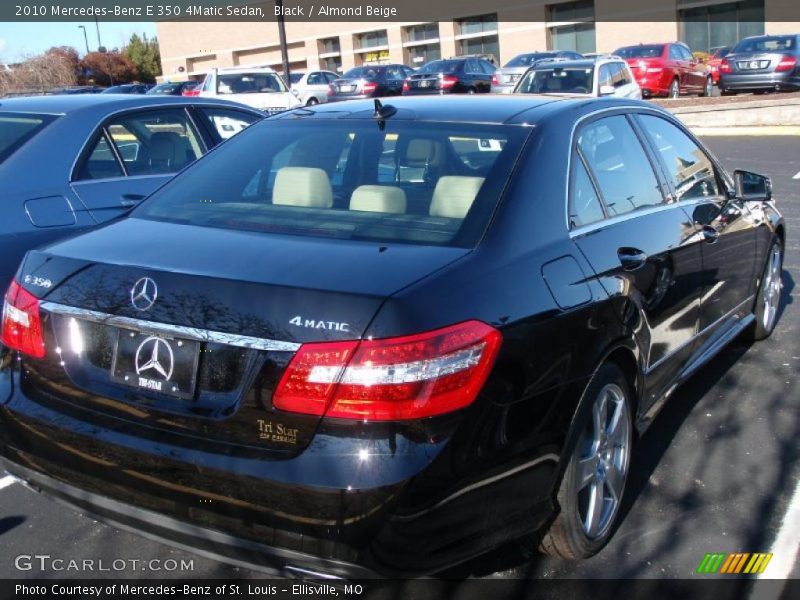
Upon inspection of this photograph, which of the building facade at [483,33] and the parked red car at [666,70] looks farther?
the building facade at [483,33]

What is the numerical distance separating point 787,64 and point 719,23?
21.0 m

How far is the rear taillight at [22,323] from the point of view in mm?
3045

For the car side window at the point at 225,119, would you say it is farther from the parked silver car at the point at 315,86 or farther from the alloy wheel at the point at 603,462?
the parked silver car at the point at 315,86

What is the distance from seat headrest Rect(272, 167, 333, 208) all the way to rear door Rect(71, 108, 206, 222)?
176 cm

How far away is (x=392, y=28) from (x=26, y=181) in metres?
52.1

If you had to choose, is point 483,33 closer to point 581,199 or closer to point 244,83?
point 244,83

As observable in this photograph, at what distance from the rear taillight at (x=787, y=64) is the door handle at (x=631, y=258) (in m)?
21.3

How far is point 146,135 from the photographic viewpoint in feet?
20.2

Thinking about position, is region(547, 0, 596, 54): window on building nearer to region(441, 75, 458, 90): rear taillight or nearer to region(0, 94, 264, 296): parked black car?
region(441, 75, 458, 90): rear taillight

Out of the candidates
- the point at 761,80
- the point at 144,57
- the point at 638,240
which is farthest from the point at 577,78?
the point at 144,57

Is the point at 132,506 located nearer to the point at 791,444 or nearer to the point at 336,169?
the point at 336,169

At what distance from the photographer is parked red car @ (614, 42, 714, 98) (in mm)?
24828

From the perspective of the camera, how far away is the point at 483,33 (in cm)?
5162

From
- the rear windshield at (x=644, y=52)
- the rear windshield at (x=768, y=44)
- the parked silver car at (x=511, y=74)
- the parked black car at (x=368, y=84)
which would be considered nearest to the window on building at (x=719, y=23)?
the rear windshield at (x=644, y=52)
